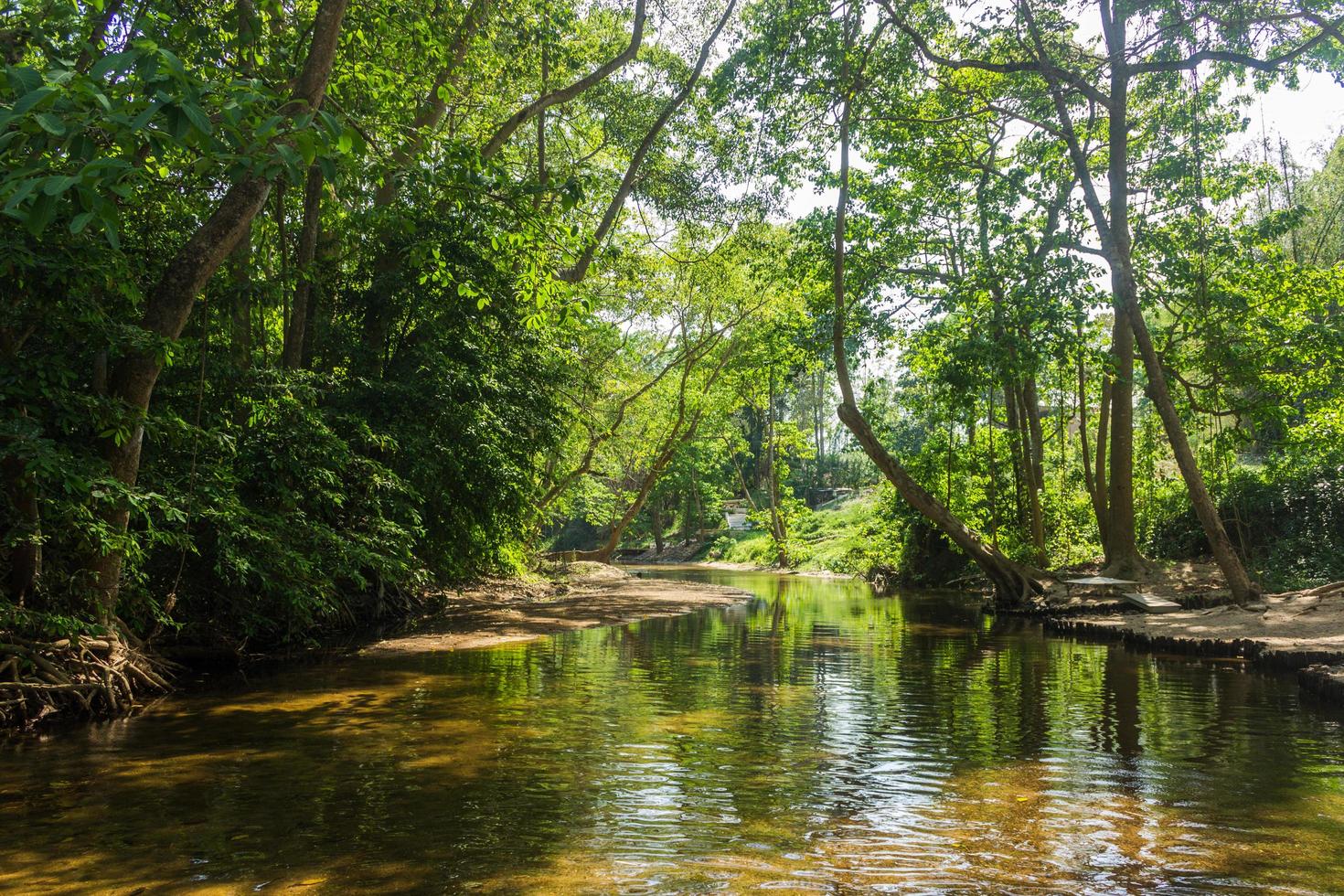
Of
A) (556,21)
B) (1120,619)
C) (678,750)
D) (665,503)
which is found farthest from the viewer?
(665,503)

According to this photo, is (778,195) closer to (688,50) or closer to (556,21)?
(688,50)

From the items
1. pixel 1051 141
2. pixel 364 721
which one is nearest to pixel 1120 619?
pixel 1051 141

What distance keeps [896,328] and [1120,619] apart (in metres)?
8.81

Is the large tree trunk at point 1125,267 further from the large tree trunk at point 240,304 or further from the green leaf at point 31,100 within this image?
the green leaf at point 31,100

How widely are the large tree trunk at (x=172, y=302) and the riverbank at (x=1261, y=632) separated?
12166 mm

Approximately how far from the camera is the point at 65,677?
7500 millimetres

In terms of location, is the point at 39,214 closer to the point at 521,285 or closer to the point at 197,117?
the point at 197,117

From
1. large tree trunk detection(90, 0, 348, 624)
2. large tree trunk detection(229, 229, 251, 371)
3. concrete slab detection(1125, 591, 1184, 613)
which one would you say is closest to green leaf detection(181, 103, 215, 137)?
large tree trunk detection(90, 0, 348, 624)

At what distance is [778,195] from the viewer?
21953mm

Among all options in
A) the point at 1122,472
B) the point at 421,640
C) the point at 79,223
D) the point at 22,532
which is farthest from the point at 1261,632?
the point at 22,532

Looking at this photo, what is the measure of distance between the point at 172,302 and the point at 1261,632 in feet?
49.7

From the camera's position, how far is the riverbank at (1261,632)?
33.7ft

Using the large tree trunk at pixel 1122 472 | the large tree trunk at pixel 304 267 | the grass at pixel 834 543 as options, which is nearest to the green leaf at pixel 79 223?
the large tree trunk at pixel 304 267

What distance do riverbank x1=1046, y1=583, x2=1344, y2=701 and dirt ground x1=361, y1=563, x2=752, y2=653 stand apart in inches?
367
